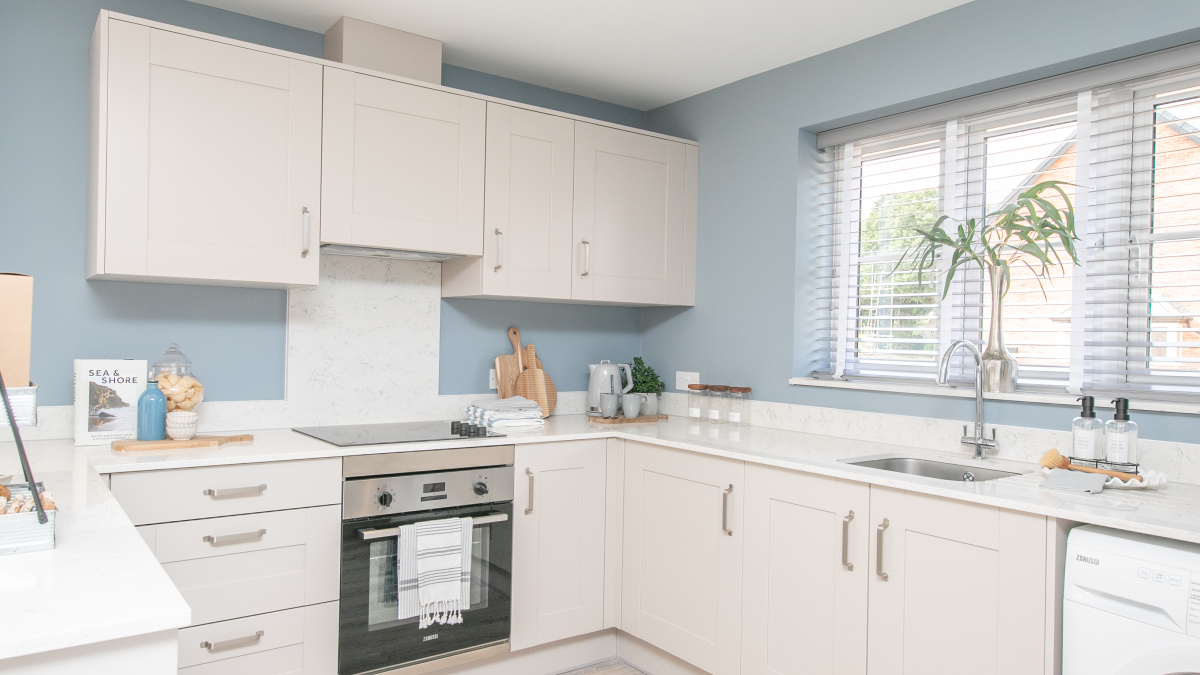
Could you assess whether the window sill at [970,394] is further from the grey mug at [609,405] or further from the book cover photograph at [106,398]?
the book cover photograph at [106,398]

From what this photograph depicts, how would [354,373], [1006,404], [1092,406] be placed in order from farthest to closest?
[354,373] < [1006,404] < [1092,406]

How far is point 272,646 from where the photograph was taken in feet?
7.72

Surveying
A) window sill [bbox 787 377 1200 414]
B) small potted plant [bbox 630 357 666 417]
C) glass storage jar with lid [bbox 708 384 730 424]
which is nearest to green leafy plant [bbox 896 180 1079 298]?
window sill [bbox 787 377 1200 414]

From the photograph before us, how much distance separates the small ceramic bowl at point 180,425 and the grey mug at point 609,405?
1.63 meters

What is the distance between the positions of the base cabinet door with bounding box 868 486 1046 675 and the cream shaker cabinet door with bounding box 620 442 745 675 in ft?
1.79

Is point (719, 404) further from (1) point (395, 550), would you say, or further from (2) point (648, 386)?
(1) point (395, 550)

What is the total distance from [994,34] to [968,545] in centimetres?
169

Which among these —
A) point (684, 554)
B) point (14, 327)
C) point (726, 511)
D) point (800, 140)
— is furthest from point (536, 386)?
point (14, 327)

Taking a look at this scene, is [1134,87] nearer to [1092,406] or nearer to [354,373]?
[1092,406]

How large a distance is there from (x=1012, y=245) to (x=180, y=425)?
9.24 ft

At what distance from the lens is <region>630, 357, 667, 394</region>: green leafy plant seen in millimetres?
3633

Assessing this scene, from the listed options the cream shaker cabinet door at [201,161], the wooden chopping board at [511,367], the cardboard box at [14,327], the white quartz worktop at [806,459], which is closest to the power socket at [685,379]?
the white quartz worktop at [806,459]

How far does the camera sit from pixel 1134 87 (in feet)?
7.68

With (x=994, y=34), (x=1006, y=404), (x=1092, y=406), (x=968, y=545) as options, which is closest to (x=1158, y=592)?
(x=968, y=545)
